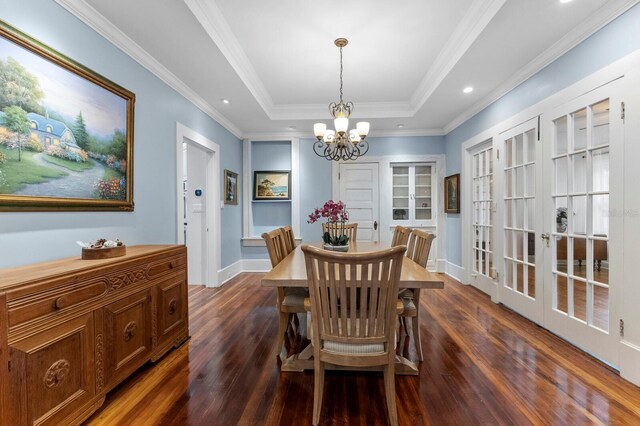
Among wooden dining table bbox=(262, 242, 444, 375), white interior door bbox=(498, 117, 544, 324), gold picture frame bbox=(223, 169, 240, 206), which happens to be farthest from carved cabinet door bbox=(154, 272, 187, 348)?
white interior door bbox=(498, 117, 544, 324)

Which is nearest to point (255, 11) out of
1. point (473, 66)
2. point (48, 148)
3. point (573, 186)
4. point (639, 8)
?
point (48, 148)

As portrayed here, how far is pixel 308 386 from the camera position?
191 cm

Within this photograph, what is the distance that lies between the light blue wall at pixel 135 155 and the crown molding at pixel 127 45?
4 centimetres

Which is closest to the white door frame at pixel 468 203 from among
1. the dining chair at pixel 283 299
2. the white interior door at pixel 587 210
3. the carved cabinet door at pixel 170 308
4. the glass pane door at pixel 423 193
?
the glass pane door at pixel 423 193

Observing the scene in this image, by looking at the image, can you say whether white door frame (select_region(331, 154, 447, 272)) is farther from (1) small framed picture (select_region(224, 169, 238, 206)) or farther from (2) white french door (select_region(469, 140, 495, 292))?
(1) small framed picture (select_region(224, 169, 238, 206))

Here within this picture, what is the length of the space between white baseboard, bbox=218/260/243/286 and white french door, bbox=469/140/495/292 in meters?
3.73

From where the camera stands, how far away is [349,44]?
9.47ft

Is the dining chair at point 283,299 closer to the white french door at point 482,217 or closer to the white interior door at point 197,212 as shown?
the white interior door at point 197,212

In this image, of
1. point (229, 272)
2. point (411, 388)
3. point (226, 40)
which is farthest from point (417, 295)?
point (229, 272)

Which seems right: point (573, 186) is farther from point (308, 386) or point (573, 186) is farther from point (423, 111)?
point (308, 386)

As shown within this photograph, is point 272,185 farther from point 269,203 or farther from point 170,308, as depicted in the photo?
point 170,308

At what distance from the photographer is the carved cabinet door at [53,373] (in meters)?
1.24

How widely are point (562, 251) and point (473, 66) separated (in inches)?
78.5

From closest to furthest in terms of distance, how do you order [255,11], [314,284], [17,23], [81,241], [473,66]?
1. [314,284]
2. [17,23]
3. [81,241]
4. [255,11]
5. [473,66]
